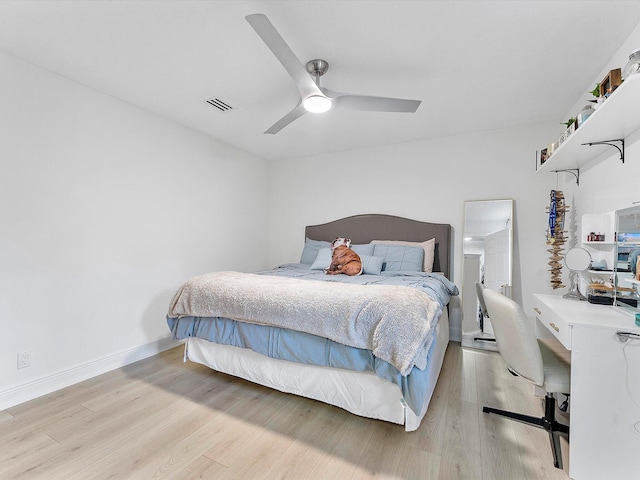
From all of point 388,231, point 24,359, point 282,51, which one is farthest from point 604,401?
point 24,359

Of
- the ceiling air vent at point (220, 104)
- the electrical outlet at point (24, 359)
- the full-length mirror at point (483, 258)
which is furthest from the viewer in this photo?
the full-length mirror at point (483, 258)

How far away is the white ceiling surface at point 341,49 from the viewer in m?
1.62

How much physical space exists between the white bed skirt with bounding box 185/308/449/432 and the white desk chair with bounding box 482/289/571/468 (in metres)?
0.46

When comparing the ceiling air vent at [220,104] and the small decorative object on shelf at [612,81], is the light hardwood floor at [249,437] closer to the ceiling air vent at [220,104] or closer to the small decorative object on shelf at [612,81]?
the small decorative object on shelf at [612,81]

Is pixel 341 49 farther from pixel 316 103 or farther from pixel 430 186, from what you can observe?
pixel 430 186

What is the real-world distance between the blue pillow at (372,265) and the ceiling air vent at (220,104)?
2.05 m

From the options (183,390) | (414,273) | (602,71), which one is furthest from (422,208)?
(183,390)

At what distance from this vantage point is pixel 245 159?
420 centimetres

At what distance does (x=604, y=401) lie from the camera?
1368 millimetres

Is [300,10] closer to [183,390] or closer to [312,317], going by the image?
[312,317]

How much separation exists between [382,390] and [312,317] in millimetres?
579

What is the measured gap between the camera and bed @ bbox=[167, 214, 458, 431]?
1.59 meters

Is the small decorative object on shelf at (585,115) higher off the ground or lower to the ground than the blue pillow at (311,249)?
higher

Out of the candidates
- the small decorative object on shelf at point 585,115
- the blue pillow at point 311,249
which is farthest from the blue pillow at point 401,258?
the small decorative object on shelf at point 585,115
